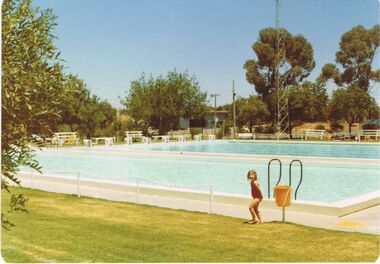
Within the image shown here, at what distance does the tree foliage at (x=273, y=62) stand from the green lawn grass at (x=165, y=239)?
139 ft

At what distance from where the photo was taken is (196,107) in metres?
47.3

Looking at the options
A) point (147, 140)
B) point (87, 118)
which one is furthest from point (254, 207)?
point (87, 118)

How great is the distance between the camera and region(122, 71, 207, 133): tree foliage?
43.7 m

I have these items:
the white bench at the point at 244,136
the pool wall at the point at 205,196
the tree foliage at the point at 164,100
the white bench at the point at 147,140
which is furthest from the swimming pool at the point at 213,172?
the white bench at the point at 244,136

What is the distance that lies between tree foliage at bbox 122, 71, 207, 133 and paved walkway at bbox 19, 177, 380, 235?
1118 inches

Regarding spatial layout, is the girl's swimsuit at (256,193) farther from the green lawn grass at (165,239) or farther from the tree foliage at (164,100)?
the tree foliage at (164,100)

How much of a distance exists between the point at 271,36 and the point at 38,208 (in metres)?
43.5

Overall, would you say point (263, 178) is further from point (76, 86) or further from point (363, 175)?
point (76, 86)

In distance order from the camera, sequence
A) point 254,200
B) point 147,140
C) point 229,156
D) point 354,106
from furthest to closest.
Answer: point 354,106 → point 147,140 → point 229,156 → point 254,200

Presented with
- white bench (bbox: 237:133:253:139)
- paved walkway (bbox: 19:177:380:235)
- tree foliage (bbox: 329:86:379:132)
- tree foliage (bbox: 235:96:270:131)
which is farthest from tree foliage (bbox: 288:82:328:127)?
paved walkway (bbox: 19:177:380:235)

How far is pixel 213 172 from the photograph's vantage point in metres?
22.2

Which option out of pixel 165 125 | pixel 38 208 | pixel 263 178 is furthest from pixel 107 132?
pixel 38 208

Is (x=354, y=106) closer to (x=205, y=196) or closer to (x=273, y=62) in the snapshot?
(x=273, y=62)

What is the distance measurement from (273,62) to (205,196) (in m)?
41.7
